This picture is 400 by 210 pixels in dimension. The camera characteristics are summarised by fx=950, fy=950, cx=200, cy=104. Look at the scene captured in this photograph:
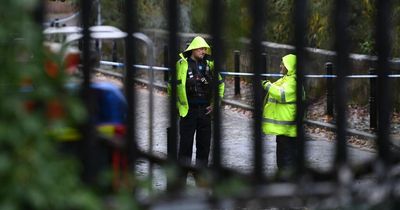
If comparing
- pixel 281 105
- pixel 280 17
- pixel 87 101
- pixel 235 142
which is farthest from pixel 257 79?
pixel 235 142

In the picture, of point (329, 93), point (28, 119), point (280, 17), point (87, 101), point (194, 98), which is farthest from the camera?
point (329, 93)

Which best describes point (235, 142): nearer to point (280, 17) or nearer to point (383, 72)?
point (280, 17)

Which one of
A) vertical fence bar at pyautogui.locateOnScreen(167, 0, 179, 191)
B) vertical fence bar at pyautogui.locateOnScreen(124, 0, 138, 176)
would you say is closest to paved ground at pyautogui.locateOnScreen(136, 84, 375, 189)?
vertical fence bar at pyautogui.locateOnScreen(167, 0, 179, 191)

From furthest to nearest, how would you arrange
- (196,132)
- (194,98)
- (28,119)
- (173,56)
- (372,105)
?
(372,105)
(196,132)
(194,98)
(173,56)
(28,119)

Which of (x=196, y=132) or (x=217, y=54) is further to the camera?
(x=196, y=132)

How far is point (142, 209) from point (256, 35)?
25.9 inches

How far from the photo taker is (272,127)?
10.1 meters

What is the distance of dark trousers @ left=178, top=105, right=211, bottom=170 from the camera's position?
1080cm

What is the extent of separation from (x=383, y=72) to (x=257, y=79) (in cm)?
46

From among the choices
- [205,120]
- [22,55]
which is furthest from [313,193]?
[205,120]

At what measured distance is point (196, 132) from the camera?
1112 centimetres

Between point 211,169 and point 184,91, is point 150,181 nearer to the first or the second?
point 211,169

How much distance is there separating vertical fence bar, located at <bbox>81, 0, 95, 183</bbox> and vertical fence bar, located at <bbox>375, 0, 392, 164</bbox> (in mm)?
989

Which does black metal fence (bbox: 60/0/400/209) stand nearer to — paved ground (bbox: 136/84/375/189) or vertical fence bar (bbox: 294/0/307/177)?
vertical fence bar (bbox: 294/0/307/177)
